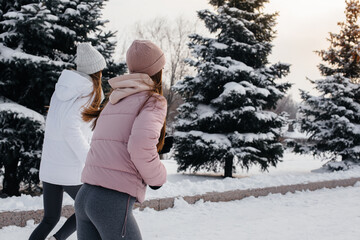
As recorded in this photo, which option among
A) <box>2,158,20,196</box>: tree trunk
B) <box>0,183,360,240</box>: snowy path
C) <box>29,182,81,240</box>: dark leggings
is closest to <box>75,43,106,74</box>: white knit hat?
<box>29,182,81,240</box>: dark leggings

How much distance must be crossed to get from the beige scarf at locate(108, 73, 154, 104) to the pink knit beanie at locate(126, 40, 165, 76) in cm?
→ 7

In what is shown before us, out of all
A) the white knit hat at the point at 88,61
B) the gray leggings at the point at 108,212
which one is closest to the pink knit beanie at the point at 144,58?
the gray leggings at the point at 108,212

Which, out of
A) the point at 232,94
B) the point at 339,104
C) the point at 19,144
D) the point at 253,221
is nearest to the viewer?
the point at 253,221

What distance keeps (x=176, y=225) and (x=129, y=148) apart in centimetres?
327

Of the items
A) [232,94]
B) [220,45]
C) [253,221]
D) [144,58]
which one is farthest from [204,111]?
[144,58]

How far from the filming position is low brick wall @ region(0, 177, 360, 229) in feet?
13.1

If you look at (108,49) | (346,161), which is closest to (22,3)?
(108,49)

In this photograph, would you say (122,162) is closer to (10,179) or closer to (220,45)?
(10,179)

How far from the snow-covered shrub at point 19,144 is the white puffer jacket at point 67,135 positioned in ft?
13.8

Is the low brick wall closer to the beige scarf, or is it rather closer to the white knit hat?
the white knit hat

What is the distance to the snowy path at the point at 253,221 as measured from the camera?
13.9ft

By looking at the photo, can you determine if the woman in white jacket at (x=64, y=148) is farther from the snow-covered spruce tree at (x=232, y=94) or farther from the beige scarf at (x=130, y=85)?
the snow-covered spruce tree at (x=232, y=94)

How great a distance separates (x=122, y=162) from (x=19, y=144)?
6.08 m

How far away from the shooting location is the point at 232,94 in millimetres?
10289
